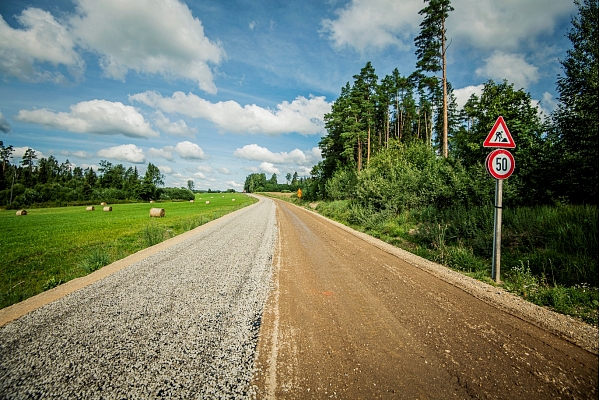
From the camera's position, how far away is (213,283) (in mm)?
5207

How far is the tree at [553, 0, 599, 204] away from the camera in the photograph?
7.34 metres

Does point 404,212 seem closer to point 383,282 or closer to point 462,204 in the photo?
point 462,204

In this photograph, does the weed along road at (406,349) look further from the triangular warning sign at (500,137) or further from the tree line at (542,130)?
the tree line at (542,130)

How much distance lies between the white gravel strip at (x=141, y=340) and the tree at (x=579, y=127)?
1057 centimetres

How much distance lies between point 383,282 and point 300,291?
1925 mm

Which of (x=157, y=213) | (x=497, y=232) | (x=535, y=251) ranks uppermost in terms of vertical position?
(x=497, y=232)

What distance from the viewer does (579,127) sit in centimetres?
782

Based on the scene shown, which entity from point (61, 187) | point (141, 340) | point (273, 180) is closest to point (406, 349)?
point (141, 340)

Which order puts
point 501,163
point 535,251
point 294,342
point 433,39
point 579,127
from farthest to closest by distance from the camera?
point 433,39, point 579,127, point 535,251, point 501,163, point 294,342

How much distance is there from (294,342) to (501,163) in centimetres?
601

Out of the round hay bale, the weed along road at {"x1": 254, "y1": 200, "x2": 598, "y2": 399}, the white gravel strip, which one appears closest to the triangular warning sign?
the weed along road at {"x1": 254, "y1": 200, "x2": 598, "y2": 399}

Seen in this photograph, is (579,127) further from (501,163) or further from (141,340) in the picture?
(141,340)

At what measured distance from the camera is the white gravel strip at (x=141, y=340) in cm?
233

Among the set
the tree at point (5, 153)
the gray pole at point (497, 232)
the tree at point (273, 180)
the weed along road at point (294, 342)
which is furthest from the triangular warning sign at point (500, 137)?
the tree at point (273, 180)
